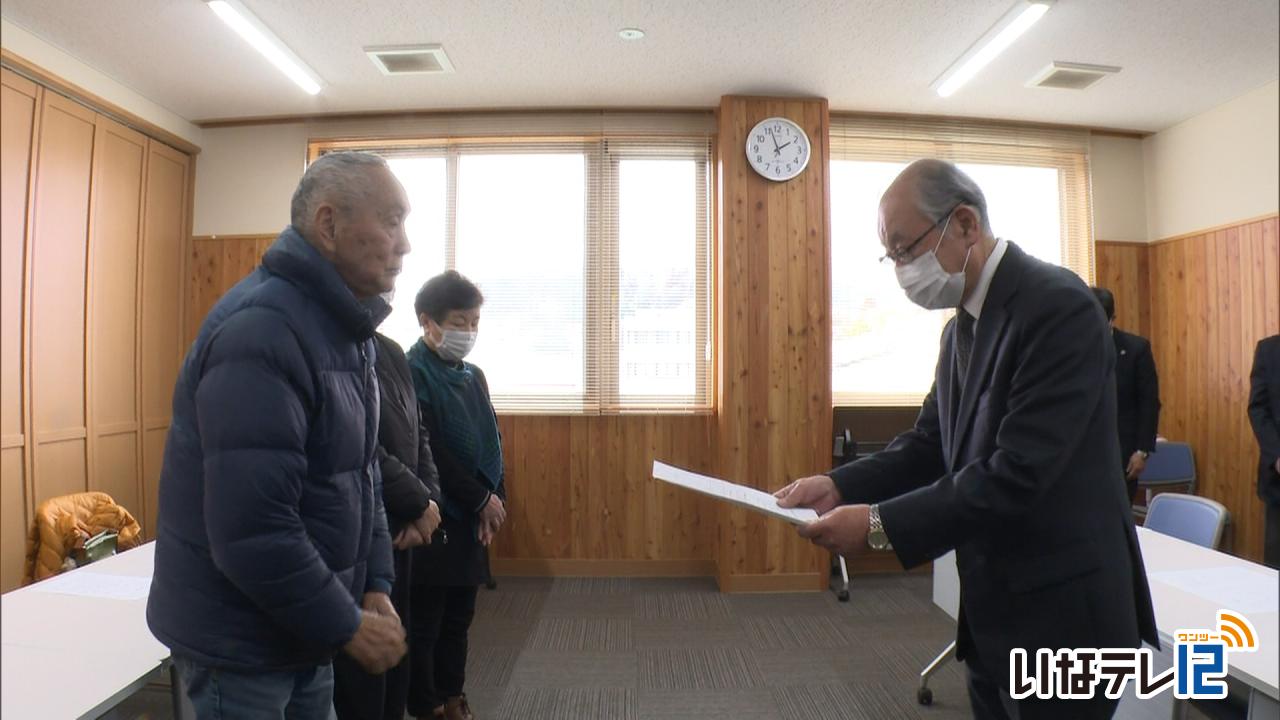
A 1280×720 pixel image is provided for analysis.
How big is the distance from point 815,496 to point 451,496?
4.08ft

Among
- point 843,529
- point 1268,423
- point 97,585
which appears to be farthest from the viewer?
point 1268,423

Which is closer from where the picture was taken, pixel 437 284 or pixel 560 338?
pixel 437 284

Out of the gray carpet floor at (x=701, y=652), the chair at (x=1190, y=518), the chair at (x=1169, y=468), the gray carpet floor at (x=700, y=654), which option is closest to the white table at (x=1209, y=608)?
the chair at (x=1190, y=518)

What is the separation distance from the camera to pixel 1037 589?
3.38 feet

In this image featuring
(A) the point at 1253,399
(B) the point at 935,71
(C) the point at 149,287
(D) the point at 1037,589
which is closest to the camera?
(D) the point at 1037,589

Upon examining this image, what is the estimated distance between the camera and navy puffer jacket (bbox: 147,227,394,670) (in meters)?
0.90

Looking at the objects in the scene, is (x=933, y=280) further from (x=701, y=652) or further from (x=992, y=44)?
(x=992, y=44)

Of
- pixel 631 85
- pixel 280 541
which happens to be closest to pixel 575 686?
pixel 280 541

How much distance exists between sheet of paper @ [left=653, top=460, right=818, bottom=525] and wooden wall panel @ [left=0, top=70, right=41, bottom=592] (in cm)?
91

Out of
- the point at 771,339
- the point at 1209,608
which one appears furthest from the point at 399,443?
the point at 771,339

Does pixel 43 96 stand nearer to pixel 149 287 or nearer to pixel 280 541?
pixel 280 541

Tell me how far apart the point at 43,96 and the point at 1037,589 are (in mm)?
1727

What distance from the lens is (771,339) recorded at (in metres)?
3.79

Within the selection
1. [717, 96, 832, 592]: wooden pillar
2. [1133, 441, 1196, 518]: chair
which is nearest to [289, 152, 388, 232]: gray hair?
[717, 96, 832, 592]: wooden pillar
